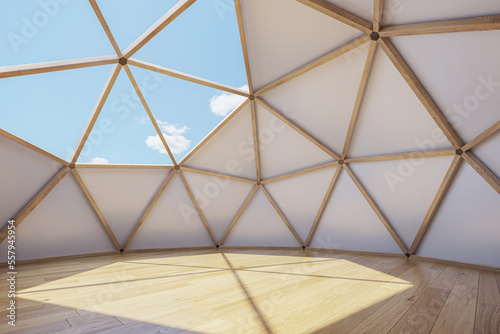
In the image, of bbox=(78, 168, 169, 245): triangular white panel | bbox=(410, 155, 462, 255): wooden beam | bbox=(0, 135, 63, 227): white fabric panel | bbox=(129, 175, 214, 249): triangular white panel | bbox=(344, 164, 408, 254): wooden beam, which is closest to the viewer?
bbox=(410, 155, 462, 255): wooden beam

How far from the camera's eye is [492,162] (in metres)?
7.04

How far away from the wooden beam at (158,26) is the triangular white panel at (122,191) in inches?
185

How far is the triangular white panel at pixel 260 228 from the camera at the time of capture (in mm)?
12859

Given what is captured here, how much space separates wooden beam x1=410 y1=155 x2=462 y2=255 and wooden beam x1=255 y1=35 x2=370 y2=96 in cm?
405

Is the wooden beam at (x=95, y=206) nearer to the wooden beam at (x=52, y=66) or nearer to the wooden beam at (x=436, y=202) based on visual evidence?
the wooden beam at (x=52, y=66)

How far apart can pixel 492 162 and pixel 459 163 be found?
77 cm

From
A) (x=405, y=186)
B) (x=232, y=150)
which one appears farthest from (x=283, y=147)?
(x=405, y=186)

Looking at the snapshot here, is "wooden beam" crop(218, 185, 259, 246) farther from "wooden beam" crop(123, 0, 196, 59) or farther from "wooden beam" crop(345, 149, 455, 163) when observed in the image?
"wooden beam" crop(123, 0, 196, 59)

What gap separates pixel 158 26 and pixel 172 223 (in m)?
7.86

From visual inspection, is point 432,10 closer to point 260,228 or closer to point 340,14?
point 340,14

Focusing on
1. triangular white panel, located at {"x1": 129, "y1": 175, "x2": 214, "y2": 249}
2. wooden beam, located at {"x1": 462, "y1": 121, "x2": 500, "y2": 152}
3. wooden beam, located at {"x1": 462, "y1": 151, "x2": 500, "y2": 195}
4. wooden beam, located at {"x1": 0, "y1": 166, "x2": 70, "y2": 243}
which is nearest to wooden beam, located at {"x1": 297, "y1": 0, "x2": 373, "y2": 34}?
wooden beam, located at {"x1": 462, "y1": 121, "x2": 500, "y2": 152}

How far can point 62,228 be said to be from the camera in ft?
31.8

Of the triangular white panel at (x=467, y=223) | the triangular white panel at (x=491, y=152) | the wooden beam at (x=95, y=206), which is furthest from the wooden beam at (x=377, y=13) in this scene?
the wooden beam at (x=95, y=206)

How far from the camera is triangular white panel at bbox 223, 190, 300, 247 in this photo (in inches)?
506
